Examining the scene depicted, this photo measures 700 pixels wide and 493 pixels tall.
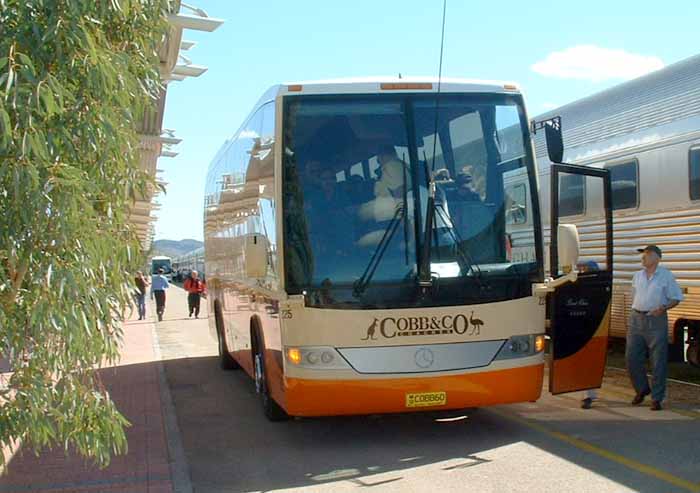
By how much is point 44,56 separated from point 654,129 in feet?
30.3

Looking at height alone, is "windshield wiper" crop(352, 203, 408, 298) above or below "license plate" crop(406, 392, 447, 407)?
above

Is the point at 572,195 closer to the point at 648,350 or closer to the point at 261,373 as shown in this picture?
the point at 648,350

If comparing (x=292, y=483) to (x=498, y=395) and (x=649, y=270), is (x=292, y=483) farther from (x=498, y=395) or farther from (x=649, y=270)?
(x=649, y=270)

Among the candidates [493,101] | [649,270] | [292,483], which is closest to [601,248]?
[649,270]

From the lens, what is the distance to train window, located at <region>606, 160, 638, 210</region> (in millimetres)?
12164

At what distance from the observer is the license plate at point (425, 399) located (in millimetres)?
7980

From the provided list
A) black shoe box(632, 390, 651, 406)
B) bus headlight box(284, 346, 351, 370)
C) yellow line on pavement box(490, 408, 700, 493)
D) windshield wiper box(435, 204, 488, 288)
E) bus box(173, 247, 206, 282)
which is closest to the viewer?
yellow line on pavement box(490, 408, 700, 493)

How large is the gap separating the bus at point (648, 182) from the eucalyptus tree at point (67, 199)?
7857 mm

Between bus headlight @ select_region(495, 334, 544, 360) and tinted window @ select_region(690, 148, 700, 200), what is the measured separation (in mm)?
3819

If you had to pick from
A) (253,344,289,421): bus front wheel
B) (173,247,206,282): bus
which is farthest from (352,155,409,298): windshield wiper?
(173,247,206,282): bus

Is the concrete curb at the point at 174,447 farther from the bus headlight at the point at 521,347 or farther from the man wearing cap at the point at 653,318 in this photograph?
the man wearing cap at the point at 653,318

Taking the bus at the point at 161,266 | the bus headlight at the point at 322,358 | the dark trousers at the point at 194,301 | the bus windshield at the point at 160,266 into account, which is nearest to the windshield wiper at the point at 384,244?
the bus headlight at the point at 322,358

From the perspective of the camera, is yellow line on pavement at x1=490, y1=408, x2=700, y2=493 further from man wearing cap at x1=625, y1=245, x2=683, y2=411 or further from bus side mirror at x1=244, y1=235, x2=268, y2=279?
bus side mirror at x1=244, y1=235, x2=268, y2=279

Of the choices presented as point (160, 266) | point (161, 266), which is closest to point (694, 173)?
point (161, 266)
